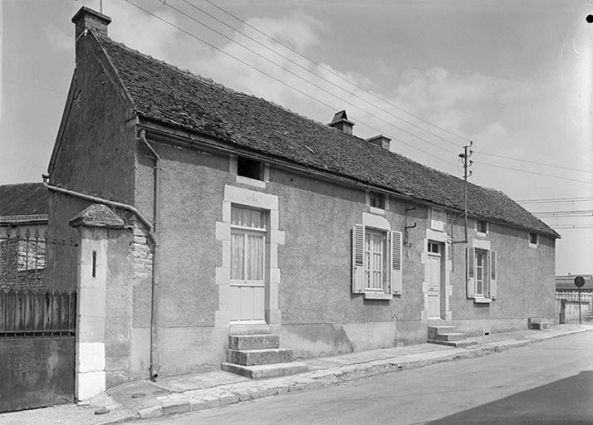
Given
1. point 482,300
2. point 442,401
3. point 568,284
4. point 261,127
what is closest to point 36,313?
point 442,401

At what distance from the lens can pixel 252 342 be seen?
10062mm

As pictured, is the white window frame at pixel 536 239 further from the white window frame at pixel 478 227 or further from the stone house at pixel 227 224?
the stone house at pixel 227 224

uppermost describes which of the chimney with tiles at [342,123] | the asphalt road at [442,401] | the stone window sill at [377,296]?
the chimney with tiles at [342,123]

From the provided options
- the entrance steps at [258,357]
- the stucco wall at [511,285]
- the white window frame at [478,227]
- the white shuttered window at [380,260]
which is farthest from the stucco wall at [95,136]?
the white window frame at [478,227]

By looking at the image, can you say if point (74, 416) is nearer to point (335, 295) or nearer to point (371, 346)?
point (335, 295)

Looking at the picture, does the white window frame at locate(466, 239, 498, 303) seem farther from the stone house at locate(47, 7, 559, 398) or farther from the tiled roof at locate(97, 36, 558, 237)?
the tiled roof at locate(97, 36, 558, 237)

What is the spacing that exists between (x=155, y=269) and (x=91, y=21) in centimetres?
610

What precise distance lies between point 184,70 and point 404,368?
28.0ft

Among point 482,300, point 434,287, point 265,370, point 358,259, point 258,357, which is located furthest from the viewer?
point 482,300

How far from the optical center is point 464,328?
55.4ft

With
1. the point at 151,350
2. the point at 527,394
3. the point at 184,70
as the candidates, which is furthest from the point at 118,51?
the point at 527,394

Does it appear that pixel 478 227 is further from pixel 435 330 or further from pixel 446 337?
pixel 446 337

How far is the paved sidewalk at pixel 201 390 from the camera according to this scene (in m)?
7.17

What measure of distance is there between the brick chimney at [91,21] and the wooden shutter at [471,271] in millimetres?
12409
